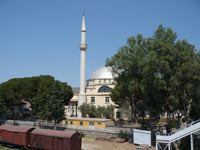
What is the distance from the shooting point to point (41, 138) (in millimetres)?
20141

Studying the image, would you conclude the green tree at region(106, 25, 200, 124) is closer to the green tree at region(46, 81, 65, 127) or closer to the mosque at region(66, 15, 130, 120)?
the green tree at region(46, 81, 65, 127)

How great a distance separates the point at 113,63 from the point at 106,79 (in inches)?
1291

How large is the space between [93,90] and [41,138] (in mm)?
35990

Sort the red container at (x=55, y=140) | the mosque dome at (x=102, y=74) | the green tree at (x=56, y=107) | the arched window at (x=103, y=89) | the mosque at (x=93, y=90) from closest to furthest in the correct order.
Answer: the red container at (x=55, y=140)
the green tree at (x=56, y=107)
the mosque at (x=93, y=90)
the arched window at (x=103, y=89)
the mosque dome at (x=102, y=74)

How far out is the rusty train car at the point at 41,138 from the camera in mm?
18797

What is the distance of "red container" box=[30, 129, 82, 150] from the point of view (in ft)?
61.2

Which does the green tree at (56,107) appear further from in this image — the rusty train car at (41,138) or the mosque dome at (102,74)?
the mosque dome at (102,74)

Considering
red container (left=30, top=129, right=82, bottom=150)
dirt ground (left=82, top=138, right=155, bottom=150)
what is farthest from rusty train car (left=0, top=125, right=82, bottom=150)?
dirt ground (left=82, top=138, right=155, bottom=150)

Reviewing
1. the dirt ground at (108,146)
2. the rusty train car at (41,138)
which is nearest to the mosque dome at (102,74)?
the dirt ground at (108,146)

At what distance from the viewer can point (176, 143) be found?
21.6 meters

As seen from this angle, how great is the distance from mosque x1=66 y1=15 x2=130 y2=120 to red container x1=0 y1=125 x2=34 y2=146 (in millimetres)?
23840

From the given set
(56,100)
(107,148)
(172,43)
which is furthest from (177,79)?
(56,100)

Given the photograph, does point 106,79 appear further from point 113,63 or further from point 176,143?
point 176,143

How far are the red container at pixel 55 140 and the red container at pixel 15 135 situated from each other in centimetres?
90
